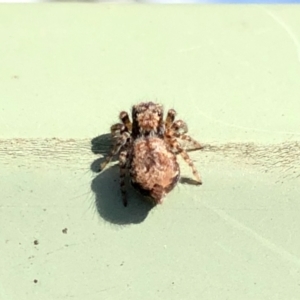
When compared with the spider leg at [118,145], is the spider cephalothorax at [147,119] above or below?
above

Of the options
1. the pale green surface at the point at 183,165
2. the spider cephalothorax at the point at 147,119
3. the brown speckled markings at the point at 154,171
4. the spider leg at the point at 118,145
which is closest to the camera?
the pale green surface at the point at 183,165

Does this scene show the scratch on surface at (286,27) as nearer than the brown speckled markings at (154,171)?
No

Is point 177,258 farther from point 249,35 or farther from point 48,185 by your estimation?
point 249,35

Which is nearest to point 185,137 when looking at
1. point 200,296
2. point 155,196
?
point 155,196

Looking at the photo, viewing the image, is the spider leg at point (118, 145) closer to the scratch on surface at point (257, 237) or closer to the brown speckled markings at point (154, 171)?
the brown speckled markings at point (154, 171)

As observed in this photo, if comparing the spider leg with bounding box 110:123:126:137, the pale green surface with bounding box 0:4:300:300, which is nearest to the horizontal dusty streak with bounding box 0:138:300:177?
the pale green surface with bounding box 0:4:300:300

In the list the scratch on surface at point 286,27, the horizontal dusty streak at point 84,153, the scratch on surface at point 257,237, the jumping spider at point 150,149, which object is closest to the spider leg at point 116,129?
the jumping spider at point 150,149

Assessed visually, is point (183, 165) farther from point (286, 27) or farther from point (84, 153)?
point (286, 27)

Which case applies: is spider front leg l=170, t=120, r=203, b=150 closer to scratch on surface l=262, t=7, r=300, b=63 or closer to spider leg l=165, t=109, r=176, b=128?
spider leg l=165, t=109, r=176, b=128
